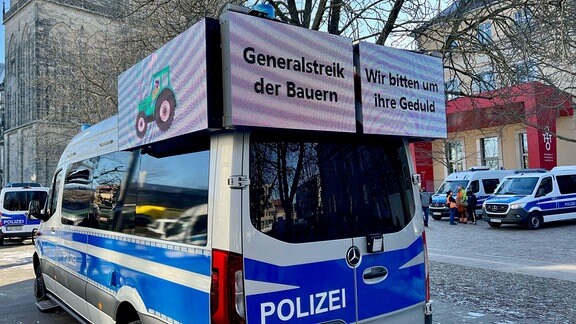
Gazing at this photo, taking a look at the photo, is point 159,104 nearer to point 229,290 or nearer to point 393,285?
point 229,290

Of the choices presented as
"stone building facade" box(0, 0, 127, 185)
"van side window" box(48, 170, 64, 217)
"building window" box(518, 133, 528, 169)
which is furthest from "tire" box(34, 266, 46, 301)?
"stone building facade" box(0, 0, 127, 185)

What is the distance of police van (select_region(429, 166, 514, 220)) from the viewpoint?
22.2 meters

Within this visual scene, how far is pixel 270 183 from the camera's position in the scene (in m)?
3.00

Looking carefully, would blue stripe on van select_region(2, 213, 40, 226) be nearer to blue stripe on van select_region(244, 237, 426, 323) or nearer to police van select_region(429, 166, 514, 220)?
blue stripe on van select_region(244, 237, 426, 323)

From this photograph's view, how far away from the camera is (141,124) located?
11.8ft

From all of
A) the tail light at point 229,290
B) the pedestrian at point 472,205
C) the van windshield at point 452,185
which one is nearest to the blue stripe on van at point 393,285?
the tail light at point 229,290

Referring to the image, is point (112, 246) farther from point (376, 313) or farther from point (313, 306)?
point (376, 313)

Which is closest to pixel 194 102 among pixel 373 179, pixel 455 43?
pixel 373 179

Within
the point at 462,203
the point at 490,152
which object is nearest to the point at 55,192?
the point at 462,203

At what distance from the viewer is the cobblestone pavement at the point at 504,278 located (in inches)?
238

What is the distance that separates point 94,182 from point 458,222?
733 inches

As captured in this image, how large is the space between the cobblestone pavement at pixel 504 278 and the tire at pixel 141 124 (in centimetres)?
424

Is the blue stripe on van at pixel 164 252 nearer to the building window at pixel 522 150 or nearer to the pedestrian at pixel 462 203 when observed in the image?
the pedestrian at pixel 462 203

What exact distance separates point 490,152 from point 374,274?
115 ft
